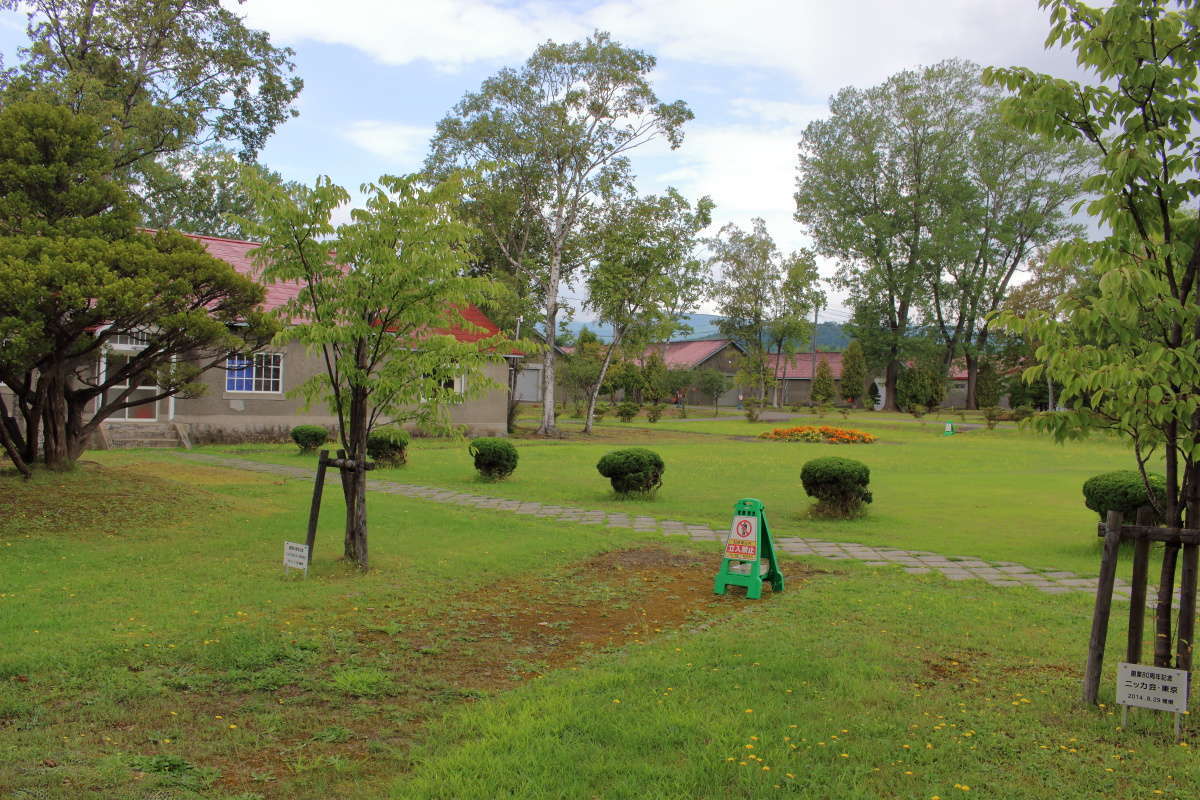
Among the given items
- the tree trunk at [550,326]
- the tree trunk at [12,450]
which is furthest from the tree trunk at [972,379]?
the tree trunk at [12,450]

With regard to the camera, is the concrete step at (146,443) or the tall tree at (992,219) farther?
the tall tree at (992,219)

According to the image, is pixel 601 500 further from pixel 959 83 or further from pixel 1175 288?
pixel 959 83

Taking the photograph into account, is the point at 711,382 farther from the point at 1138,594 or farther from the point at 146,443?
the point at 1138,594

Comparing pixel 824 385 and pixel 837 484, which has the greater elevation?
pixel 824 385

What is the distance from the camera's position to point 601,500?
43.8 ft

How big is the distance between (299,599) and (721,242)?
141ft

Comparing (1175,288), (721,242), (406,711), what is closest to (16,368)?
(406,711)

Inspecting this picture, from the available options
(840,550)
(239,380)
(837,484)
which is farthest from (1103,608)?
(239,380)

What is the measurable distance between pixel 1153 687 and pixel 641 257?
1010 inches

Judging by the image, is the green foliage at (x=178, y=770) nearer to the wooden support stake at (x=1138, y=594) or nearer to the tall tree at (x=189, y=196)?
the wooden support stake at (x=1138, y=594)

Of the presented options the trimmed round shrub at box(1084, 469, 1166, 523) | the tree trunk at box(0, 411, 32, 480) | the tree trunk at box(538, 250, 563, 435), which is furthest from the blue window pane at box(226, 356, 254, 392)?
the trimmed round shrub at box(1084, 469, 1166, 523)

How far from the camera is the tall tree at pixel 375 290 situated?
7.30 meters

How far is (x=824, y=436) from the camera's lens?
29.8 m

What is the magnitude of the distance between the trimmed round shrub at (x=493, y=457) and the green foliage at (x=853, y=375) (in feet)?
152
